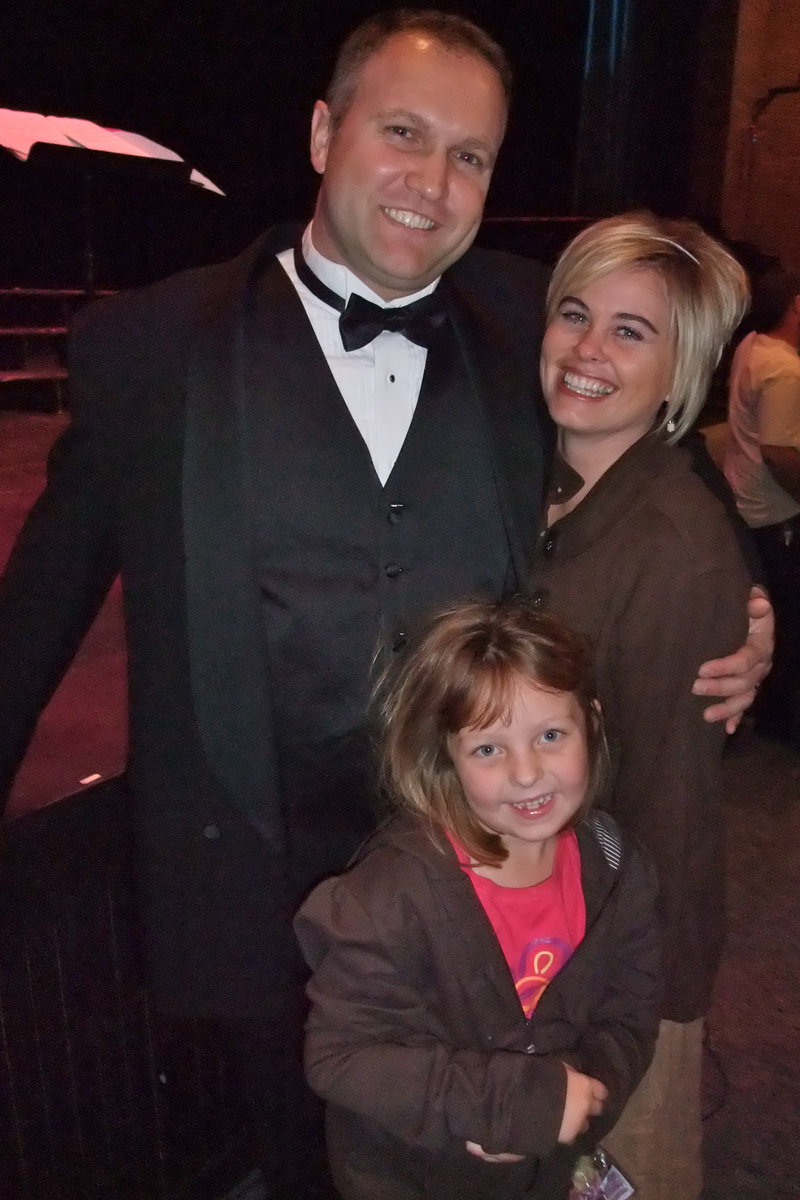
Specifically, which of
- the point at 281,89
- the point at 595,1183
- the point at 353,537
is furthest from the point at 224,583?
the point at 281,89

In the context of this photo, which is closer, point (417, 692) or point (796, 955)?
point (417, 692)

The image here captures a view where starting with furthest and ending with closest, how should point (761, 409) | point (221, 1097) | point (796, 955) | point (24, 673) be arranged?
point (761, 409), point (796, 955), point (221, 1097), point (24, 673)

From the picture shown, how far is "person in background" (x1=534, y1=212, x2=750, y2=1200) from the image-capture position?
1.01m

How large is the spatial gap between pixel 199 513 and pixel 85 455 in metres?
0.15

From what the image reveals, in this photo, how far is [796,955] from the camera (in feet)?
6.92

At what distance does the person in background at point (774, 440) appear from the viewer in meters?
2.63

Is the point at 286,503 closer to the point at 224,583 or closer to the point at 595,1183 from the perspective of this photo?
the point at 224,583

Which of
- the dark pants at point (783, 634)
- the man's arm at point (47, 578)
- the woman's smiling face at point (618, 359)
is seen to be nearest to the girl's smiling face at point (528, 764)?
the woman's smiling face at point (618, 359)

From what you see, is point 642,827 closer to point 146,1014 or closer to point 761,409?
point 146,1014

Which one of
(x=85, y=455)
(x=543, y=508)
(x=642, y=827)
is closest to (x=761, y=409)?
(x=543, y=508)

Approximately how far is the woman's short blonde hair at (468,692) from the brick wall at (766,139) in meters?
5.11

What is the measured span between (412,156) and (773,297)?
1.87 metres

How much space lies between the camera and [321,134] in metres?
1.21

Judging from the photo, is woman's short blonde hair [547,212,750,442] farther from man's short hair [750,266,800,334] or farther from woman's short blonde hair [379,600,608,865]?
man's short hair [750,266,800,334]
